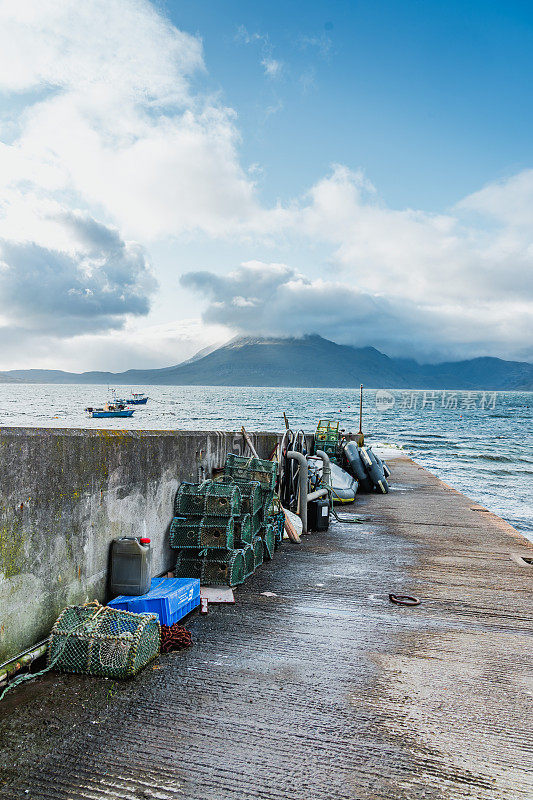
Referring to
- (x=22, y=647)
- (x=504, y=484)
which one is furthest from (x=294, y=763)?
(x=504, y=484)

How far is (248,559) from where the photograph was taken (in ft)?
19.4

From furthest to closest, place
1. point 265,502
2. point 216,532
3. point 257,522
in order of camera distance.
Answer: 1. point 265,502
2. point 257,522
3. point 216,532

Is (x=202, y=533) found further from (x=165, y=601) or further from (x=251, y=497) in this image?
(x=165, y=601)

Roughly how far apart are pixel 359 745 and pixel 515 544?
615cm

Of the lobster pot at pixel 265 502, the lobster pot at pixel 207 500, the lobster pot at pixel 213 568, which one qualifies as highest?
the lobster pot at pixel 207 500

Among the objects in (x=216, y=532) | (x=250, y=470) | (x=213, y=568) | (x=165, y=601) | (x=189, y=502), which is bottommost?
(x=213, y=568)

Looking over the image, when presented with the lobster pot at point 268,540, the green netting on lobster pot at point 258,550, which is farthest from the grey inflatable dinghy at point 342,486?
the green netting on lobster pot at point 258,550

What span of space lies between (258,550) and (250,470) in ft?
3.94

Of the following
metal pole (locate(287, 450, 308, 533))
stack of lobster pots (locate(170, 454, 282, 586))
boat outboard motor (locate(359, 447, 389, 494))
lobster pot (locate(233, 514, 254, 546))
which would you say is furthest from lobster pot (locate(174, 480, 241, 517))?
boat outboard motor (locate(359, 447, 389, 494))

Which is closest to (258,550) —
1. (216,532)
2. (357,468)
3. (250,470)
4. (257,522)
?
(257,522)

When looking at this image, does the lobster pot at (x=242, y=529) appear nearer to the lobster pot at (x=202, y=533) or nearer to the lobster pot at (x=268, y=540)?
the lobster pot at (x=202, y=533)

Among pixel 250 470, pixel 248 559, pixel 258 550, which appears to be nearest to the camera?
pixel 248 559

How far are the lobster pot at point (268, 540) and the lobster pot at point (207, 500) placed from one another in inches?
A: 41.3

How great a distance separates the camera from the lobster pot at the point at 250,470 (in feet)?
23.0
